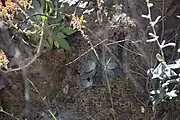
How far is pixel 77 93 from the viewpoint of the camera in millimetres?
1481

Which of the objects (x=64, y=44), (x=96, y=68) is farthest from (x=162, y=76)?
(x=64, y=44)

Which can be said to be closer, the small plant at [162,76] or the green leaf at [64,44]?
the small plant at [162,76]

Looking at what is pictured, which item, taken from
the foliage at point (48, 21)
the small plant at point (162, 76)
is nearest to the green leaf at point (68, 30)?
the foliage at point (48, 21)

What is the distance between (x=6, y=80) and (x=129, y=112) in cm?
42

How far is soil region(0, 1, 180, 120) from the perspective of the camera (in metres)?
1.43

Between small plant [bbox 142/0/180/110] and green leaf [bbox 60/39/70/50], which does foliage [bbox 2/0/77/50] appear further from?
small plant [bbox 142/0/180/110]

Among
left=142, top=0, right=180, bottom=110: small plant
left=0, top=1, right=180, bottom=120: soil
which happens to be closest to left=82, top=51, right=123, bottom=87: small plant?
left=0, top=1, right=180, bottom=120: soil

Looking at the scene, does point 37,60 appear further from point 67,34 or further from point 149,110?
point 149,110

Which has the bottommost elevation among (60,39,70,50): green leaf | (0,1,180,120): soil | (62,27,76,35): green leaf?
(0,1,180,120): soil

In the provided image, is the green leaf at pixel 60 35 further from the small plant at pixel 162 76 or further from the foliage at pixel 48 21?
the small plant at pixel 162 76

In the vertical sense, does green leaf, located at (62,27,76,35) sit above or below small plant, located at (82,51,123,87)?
above

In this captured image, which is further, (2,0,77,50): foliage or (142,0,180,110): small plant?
(2,0,77,50): foliage

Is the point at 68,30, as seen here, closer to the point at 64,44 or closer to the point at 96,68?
the point at 64,44

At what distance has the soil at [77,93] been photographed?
1431mm
